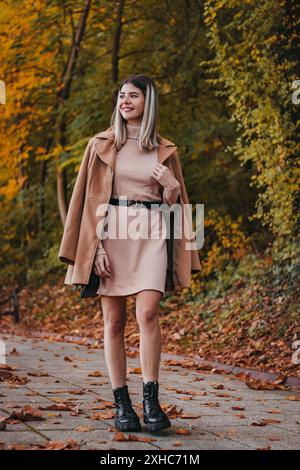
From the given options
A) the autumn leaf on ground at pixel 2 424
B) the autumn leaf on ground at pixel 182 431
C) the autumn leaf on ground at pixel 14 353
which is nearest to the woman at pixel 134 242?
the autumn leaf on ground at pixel 182 431

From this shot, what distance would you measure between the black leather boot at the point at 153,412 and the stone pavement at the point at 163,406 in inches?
2.2

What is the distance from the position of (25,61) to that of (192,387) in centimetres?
1164

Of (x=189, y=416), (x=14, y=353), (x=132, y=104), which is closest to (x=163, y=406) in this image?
(x=189, y=416)

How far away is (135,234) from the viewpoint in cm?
521

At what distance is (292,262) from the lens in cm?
1099

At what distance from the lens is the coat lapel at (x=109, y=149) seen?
17.3ft

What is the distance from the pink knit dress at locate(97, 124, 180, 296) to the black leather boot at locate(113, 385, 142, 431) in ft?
2.12

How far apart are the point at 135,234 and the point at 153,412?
1.13 m

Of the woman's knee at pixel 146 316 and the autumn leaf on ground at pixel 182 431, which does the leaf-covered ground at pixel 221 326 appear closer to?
the autumn leaf on ground at pixel 182 431

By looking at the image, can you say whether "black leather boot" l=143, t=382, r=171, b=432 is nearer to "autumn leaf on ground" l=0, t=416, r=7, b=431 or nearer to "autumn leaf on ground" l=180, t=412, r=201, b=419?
"autumn leaf on ground" l=180, t=412, r=201, b=419

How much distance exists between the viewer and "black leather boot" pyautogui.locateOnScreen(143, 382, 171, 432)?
4945 mm

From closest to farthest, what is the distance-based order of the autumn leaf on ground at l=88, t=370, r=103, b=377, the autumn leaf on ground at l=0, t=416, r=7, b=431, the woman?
the autumn leaf on ground at l=0, t=416, r=7, b=431, the woman, the autumn leaf on ground at l=88, t=370, r=103, b=377

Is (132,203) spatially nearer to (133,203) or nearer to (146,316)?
(133,203)

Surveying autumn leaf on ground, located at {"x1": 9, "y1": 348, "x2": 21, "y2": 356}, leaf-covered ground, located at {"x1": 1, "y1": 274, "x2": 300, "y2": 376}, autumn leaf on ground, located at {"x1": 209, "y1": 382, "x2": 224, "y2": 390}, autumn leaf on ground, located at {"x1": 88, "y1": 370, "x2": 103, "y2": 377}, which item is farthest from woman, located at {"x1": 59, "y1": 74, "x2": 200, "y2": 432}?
autumn leaf on ground, located at {"x1": 9, "y1": 348, "x2": 21, "y2": 356}
